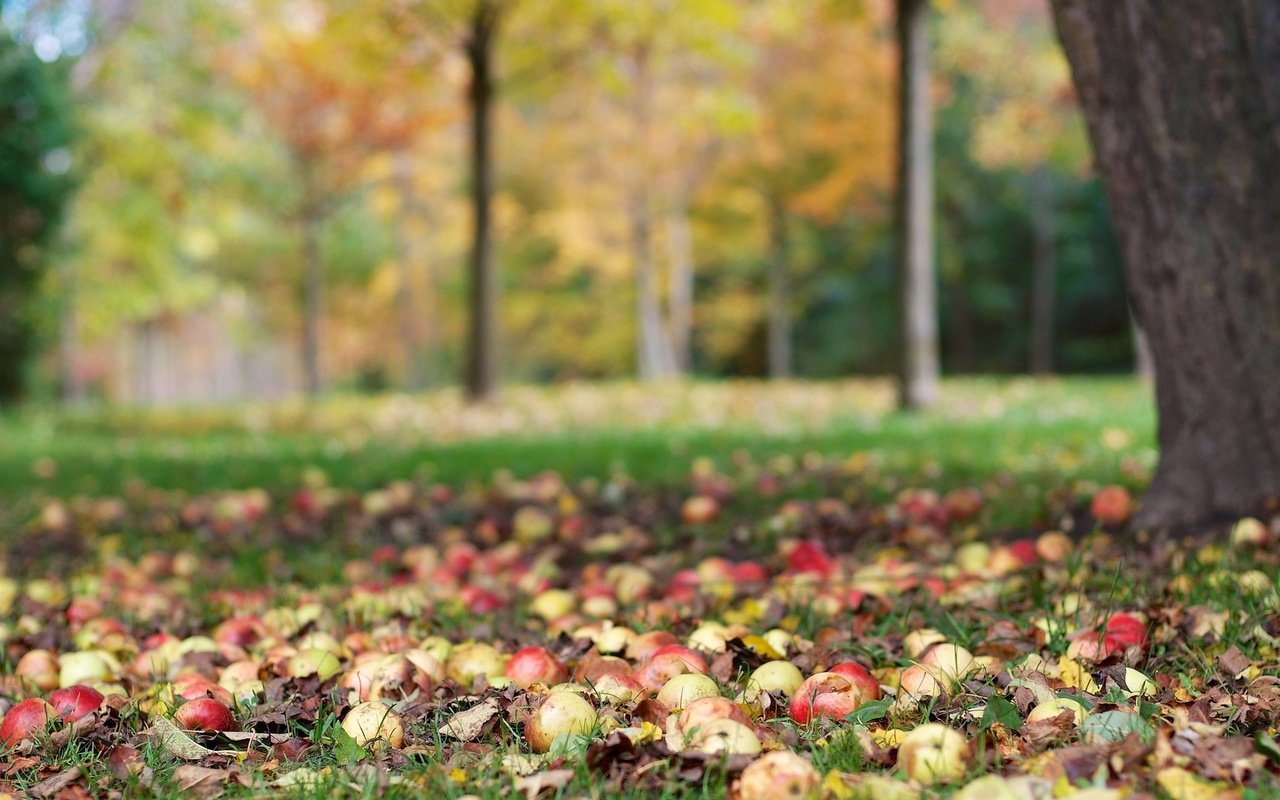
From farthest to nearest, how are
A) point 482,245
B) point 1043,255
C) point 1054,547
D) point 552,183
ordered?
point 552,183 < point 1043,255 < point 482,245 < point 1054,547

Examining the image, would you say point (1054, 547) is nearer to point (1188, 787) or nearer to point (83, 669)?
point (1188, 787)

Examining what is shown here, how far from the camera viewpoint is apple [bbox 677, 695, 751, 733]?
69.5 inches

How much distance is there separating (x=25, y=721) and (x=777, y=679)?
4.61 ft

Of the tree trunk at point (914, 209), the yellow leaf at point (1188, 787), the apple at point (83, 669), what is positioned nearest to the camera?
the yellow leaf at point (1188, 787)

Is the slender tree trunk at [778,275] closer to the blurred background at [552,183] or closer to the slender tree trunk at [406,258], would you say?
the blurred background at [552,183]

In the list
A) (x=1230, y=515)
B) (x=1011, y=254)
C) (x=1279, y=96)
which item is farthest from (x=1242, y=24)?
(x=1011, y=254)

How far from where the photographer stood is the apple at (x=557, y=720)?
181 centimetres

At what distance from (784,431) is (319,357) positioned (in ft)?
44.9

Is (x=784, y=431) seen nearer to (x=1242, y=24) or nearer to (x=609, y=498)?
(x=609, y=498)

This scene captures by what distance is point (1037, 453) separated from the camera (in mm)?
5785

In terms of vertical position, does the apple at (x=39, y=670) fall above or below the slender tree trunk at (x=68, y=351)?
below

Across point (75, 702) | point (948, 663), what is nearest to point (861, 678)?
point (948, 663)

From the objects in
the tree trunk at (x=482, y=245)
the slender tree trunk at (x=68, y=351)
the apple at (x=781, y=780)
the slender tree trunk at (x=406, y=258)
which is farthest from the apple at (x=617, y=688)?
the slender tree trunk at (x=406, y=258)

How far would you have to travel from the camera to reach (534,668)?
2191 millimetres
